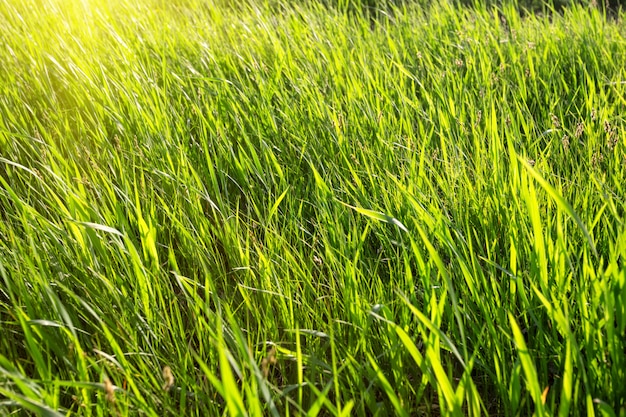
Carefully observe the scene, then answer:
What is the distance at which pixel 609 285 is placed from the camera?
100 cm

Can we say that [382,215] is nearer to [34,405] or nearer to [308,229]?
[308,229]

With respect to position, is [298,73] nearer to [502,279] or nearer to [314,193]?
[314,193]

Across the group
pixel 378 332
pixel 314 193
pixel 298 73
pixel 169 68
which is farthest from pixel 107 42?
pixel 378 332

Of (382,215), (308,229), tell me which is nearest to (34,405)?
(382,215)

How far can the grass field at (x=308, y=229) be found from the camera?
3.09 feet

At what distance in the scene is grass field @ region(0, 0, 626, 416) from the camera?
0.94m

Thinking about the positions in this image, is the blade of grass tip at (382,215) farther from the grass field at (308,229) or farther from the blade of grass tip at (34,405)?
the blade of grass tip at (34,405)

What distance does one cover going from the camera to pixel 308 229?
151cm

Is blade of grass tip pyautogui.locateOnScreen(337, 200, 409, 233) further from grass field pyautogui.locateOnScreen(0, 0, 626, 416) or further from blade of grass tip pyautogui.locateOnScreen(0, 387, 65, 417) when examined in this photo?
blade of grass tip pyautogui.locateOnScreen(0, 387, 65, 417)

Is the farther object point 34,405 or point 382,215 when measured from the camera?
point 382,215

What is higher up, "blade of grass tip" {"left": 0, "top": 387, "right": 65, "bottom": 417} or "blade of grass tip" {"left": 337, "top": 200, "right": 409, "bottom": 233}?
"blade of grass tip" {"left": 0, "top": 387, "right": 65, "bottom": 417}

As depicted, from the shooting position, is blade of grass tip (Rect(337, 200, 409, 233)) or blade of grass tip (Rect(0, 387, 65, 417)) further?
blade of grass tip (Rect(337, 200, 409, 233))

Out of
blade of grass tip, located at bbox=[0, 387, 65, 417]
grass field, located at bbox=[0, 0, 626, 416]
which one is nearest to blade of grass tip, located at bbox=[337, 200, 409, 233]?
grass field, located at bbox=[0, 0, 626, 416]

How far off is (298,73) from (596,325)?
160 centimetres
